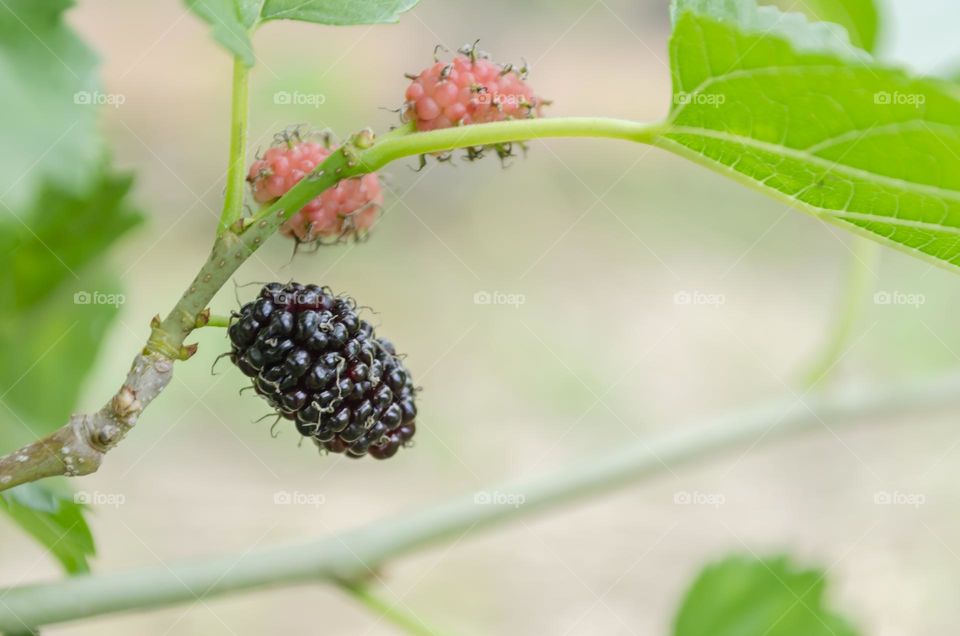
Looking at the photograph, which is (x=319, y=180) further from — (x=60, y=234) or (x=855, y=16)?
(x=855, y=16)

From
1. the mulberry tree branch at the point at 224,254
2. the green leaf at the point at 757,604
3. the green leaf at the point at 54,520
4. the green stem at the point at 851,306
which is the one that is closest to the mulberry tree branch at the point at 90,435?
the mulberry tree branch at the point at 224,254

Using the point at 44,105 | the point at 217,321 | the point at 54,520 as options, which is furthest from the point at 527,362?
the point at 217,321

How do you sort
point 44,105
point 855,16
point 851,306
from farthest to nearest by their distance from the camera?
point 851,306 → point 855,16 → point 44,105

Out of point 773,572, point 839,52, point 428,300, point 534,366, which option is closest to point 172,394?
point 428,300

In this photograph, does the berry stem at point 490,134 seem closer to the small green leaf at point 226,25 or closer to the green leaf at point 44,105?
the small green leaf at point 226,25

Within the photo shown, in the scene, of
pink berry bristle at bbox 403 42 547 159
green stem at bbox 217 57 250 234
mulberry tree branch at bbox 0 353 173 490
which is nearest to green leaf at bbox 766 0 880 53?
pink berry bristle at bbox 403 42 547 159

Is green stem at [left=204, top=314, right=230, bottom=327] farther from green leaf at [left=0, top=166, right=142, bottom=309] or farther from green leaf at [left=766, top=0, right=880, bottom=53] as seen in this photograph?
green leaf at [left=766, top=0, right=880, bottom=53]
